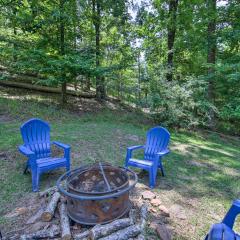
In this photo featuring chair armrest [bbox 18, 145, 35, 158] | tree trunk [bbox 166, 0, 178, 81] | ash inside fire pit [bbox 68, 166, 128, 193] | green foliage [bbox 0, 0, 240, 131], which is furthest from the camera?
tree trunk [bbox 166, 0, 178, 81]

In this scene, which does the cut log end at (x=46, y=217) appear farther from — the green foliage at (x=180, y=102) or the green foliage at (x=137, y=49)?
the green foliage at (x=180, y=102)

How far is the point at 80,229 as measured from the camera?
2316 mm

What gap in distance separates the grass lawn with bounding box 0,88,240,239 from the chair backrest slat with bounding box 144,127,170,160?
0.41 m

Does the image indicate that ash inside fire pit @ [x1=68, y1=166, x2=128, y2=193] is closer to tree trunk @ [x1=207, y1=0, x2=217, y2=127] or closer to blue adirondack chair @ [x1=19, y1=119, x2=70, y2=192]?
blue adirondack chair @ [x1=19, y1=119, x2=70, y2=192]

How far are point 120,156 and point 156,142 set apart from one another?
91cm

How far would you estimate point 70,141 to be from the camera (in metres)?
5.10

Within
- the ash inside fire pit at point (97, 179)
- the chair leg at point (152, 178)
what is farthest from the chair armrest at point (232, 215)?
the chair leg at point (152, 178)

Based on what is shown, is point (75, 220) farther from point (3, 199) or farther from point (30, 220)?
point (3, 199)

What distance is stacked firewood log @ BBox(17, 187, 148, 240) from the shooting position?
2154mm

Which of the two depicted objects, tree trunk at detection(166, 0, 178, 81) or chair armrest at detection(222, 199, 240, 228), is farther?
tree trunk at detection(166, 0, 178, 81)

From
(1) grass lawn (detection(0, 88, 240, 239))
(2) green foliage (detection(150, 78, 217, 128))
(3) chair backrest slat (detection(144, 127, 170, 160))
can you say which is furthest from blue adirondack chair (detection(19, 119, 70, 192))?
(2) green foliage (detection(150, 78, 217, 128))

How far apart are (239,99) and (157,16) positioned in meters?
4.67

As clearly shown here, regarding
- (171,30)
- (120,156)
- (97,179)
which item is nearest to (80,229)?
(97,179)

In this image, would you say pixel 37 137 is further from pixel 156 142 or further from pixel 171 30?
pixel 171 30
